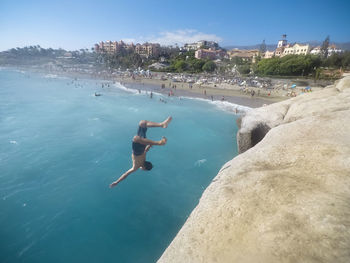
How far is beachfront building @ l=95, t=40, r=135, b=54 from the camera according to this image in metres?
136

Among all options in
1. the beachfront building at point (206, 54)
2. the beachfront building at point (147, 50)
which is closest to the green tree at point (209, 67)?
the beachfront building at point (206, 54)

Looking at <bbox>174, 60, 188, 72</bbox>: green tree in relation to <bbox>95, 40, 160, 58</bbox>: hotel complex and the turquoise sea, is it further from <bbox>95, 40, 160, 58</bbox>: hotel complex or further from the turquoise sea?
the turquoise sea

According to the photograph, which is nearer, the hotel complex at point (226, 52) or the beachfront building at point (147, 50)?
the hotel complex at point (226, 52)

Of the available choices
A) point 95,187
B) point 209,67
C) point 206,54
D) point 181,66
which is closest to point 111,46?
point 206,54

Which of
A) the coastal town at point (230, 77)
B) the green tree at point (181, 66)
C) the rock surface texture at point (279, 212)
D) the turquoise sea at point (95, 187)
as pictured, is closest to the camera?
the rock surface texture at point (279, 212)

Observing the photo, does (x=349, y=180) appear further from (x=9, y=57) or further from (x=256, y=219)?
(x=9, y=57)

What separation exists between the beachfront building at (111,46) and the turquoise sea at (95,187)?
131 meters

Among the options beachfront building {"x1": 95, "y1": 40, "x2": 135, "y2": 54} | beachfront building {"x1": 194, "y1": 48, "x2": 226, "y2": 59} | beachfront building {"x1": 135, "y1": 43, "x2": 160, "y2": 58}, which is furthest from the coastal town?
beachfront building {"x1": 95, "y1": 40, "x2": 135, "y2": 54}

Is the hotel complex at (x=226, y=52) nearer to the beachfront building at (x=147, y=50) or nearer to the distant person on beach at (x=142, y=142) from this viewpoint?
the beachfront building at (x=147, y=50)

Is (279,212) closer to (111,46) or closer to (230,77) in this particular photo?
(230,77)

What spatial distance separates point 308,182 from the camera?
130 inches

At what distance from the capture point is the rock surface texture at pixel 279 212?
233 centimetres

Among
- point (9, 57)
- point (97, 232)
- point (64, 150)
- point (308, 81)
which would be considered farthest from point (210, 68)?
point (9, 57)

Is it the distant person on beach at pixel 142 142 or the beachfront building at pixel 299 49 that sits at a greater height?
the beachfront building at pixel 299 49
